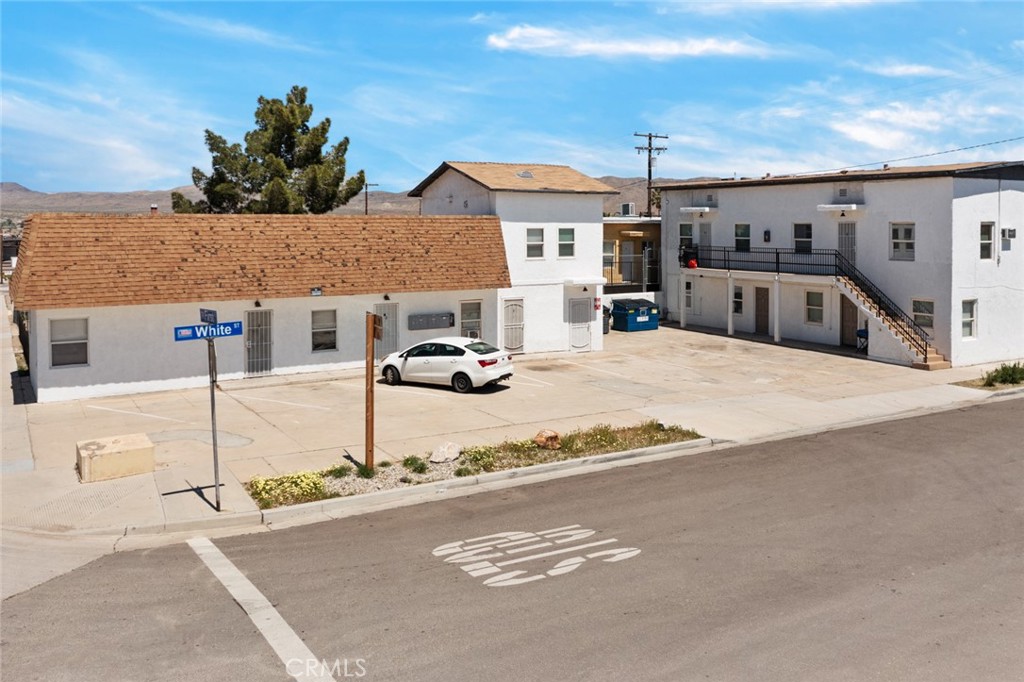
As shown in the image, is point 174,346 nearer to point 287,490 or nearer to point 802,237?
point 287,490

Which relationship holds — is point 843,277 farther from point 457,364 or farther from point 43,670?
point 43,670

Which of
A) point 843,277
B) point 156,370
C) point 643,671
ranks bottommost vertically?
point 643,671

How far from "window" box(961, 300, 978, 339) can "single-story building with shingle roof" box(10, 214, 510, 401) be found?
51.4ft

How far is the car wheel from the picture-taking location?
24.6 meters

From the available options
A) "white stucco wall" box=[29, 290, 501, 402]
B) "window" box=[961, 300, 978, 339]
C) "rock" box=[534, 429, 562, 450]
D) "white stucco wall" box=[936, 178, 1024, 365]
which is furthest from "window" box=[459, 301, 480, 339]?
"window" box=[961, 300, 978, 339]

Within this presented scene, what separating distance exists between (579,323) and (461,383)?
960 centimetres

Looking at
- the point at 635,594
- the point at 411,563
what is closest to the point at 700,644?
the point at 635,594

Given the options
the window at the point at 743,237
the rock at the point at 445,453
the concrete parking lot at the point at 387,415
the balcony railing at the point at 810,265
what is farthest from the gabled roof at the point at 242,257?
the window at the point at 743,237

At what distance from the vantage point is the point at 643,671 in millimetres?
8328

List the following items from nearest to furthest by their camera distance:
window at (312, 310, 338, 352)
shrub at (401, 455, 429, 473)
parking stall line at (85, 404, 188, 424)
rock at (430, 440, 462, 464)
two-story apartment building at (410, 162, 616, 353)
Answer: shrub at (401, 455, 429, 473)
rock at (430, 440, 462, 464)
parking stall line at (85, 404, 188, 424)
window at (312, 310, 338, 352)
two-story apartment building at (410, 162, 616, 353)

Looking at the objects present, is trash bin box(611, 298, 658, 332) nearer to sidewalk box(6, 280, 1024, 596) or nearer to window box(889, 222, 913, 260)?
sidewalk box(6, 280, 1024, 596)

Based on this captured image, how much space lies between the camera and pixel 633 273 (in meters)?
46.0

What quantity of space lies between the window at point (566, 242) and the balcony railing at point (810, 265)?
8668 mm

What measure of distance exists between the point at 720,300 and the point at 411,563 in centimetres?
3136
